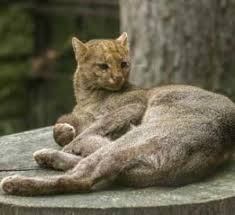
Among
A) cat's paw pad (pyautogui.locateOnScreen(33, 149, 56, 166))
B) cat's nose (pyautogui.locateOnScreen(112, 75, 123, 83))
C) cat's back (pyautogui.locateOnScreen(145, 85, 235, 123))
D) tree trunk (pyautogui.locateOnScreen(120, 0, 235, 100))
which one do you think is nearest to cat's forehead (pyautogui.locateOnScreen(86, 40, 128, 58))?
cat's nose (pyautogui.locateOnScreen(112, 75, 123, 83))

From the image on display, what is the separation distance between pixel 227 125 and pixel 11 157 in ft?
3.97

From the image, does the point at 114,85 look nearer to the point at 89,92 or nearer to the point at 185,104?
the point at 89,92

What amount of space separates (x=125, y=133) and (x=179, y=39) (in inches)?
89.1

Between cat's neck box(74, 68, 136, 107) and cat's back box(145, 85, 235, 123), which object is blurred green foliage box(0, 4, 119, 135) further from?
cat's back box(145, 85, 235, 123)

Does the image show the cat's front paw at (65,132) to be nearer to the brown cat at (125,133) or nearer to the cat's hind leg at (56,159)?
the brown cat at (125,133)

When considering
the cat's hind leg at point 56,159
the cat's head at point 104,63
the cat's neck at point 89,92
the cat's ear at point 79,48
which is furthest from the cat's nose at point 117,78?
the cat's hind leg at point 56,159

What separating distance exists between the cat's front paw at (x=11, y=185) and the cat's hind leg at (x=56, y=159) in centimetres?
34

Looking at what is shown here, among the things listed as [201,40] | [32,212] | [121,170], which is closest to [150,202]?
[121,170]

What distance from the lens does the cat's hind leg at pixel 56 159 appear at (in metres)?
4.63

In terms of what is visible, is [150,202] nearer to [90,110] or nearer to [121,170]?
[121,170]

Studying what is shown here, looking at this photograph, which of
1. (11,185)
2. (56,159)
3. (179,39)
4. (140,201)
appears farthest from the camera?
(179,39)

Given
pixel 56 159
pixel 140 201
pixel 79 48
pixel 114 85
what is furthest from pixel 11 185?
pixel 79 48

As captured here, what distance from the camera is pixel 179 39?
271 inches

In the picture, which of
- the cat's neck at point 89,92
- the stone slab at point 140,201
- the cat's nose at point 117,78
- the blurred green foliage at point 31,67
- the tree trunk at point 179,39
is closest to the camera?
the stone slab at point 140,201
